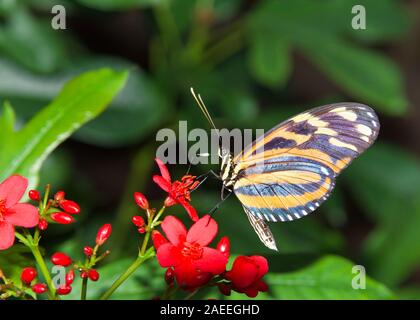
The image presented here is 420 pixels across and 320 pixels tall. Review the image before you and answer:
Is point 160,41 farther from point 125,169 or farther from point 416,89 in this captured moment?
point 416,89

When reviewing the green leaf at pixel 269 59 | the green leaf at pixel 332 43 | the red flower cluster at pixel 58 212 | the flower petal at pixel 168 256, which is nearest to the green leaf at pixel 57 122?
the red flower cluster at pixel 58 212

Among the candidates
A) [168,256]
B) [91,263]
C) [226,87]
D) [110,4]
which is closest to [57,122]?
[91,263]

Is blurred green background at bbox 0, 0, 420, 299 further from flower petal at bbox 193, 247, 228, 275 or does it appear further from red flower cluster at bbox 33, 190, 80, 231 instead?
flower petal at bbox 193, 247, 228, 275

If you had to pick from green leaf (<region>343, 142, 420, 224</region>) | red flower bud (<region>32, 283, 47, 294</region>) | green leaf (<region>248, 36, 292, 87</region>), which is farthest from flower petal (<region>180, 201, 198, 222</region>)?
green leaf (<region>343, 142, 420, 224</region>)

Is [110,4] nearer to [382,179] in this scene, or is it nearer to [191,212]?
[191,212]

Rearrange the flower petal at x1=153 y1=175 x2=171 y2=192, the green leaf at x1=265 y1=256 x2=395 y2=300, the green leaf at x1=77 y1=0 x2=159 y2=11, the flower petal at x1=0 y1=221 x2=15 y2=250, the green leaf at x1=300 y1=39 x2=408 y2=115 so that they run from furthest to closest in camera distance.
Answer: the green leaf at x1=300 y1=39 x2=408 y2=115 < the green leaf at x1=77 y1=0 x2=159 y2=11 < the green leaf at x1=265 y1=256 x2=395 y2=300 < the flower petal at x1=153 y1=175 x2=171 y2=192 < the flower petal at x1=0 y1=221 x2=15 y2=250

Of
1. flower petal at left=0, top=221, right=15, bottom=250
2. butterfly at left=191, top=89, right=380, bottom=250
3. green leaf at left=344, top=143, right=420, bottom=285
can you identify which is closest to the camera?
flower petal at left=0, top=221, right=15, bottom=250

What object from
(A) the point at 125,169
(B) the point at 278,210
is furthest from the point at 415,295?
(A) the point at 125,169
